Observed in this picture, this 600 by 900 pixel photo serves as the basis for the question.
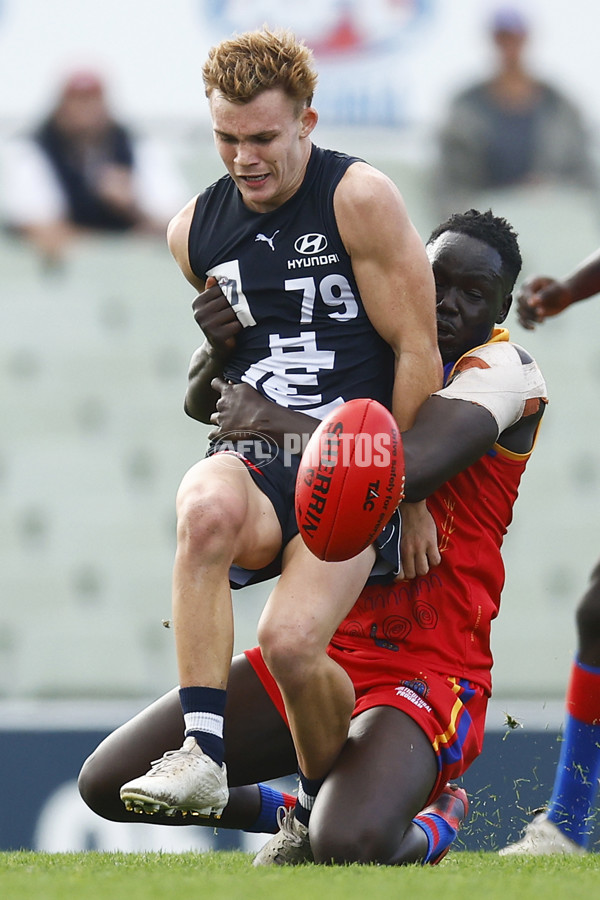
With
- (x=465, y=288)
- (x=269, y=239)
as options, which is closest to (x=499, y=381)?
(x=465, y=288)

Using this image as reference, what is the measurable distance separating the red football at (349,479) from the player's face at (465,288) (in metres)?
0.61

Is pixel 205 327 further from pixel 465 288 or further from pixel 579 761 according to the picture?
pixel 579 761

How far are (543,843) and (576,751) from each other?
265mm

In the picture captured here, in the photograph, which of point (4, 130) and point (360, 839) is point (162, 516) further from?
point (360, 839)

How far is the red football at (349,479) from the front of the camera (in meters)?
2.47

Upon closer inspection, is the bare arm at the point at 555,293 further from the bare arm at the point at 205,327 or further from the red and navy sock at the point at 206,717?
the red and navy sock at the point at 206,717

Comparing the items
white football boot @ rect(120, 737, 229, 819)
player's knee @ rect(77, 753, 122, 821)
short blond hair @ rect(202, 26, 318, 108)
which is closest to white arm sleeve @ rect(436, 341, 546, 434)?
short blond hair @ rect(202, 26, 318, 108)

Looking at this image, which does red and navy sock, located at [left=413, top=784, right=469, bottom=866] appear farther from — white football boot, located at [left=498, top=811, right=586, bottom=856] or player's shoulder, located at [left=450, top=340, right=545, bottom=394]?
player's shoulder, located at [left=450, top=340, right=545, bottom=394]

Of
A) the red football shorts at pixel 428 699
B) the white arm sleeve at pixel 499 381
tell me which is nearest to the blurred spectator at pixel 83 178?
the white arm sleeve at pixel 499 381

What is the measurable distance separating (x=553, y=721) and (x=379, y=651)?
271 centimetres

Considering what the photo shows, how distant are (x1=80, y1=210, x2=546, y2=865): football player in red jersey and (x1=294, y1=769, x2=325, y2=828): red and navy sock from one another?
3cm

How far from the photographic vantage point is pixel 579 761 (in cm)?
341

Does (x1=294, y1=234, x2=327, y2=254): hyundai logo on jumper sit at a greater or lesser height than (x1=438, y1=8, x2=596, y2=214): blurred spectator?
lesser

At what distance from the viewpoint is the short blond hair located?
2.68m
